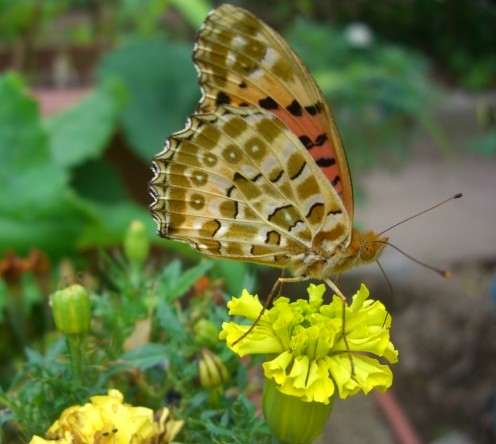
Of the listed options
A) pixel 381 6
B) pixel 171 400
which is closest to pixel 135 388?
pixel 171 400

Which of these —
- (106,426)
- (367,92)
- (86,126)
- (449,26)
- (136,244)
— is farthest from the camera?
(449,26)

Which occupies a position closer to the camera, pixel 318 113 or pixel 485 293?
pixel 318 113

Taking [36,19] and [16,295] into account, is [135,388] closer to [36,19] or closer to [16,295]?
[16,295]

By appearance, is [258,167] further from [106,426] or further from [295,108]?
[106,426]

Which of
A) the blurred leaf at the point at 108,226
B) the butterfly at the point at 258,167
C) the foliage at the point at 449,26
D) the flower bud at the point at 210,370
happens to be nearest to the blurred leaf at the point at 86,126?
the blurred leaf at the point at 108,226

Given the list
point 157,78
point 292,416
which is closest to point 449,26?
point 157,78

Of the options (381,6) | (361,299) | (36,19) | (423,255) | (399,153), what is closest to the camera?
(361,299)

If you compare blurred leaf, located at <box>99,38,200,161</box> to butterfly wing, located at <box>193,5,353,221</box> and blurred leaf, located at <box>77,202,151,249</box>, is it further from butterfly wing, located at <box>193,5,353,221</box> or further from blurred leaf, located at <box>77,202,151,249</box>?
butterfly wing, located at <box>193,5,353,221</box>
